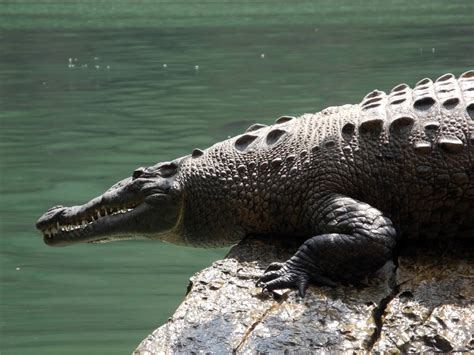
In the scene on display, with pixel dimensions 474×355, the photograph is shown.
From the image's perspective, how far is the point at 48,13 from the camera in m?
27.3

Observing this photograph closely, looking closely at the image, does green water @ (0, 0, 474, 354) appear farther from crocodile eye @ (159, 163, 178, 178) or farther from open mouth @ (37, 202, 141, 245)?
crocodile eye @ (159, 163, 178, 178)

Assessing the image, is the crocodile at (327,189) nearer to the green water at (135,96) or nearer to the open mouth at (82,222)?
the open mouth at (82,222)

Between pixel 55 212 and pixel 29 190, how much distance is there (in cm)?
512

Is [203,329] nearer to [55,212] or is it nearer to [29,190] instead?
[55,212]

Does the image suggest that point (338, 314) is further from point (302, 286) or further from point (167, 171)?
point (167, 171)

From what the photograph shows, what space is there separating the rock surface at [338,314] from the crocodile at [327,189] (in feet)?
0.36

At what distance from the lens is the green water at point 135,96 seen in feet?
25.3

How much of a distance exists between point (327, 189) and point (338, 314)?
0.77 metres

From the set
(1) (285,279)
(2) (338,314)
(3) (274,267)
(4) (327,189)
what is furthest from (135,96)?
(2) (338,314)

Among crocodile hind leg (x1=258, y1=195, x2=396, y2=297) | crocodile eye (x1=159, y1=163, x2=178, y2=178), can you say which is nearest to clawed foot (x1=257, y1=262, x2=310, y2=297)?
crocodile hind leg (x1=258, y1=195, x2=396, y2=297)

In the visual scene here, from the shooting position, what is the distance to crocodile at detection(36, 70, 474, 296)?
4539mm

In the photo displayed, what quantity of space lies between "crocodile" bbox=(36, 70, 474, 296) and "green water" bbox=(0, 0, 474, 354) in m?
1.80

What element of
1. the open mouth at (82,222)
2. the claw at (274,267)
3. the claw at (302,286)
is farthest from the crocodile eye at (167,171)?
the claw at (302,286)

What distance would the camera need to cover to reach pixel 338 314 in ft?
13.8
